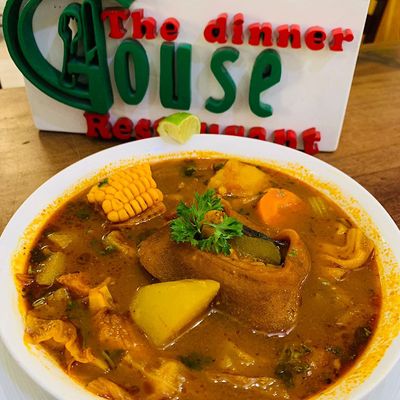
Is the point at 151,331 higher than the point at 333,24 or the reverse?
the reverse

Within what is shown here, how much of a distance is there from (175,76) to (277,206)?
39.8 inches

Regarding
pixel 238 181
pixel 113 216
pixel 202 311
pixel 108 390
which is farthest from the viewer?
pixel 238 181

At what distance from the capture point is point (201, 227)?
185cm

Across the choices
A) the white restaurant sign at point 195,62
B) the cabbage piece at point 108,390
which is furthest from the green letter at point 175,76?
the cabbage piece at point 108,390

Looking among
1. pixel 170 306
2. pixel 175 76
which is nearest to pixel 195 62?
pixel 175 76

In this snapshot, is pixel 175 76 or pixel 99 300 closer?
pixel 99 300

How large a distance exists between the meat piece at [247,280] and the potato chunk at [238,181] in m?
0.55

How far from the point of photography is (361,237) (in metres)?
2.06

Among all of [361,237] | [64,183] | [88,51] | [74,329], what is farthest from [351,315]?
[88,51]

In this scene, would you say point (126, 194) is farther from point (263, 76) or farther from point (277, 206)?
point (263, 76)

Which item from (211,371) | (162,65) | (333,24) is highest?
(333,24)

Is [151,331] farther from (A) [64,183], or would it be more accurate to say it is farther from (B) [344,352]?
(A) [64,183]

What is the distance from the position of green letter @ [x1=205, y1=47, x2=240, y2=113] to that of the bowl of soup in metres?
0.60

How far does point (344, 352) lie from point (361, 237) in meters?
0.56
